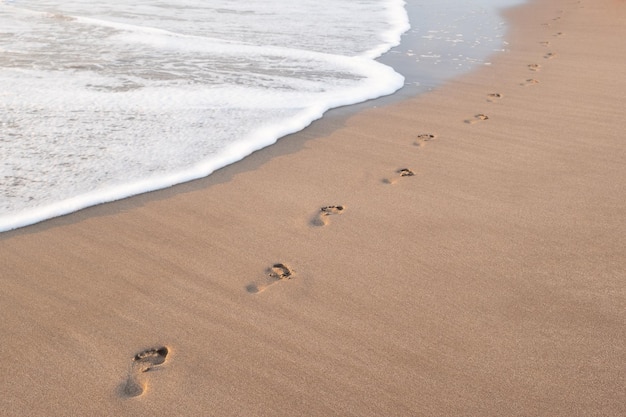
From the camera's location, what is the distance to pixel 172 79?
620cm

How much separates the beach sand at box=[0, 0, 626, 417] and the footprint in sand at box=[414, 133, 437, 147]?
0.12m

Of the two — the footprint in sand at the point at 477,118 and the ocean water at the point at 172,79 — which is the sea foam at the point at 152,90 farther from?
the footprint in sand at the point at 477,118

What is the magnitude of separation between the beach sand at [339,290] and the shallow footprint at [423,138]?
0.12 metres

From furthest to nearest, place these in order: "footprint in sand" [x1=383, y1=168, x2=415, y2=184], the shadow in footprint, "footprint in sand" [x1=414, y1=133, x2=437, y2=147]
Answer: the shadow in footprint, "footprint in sand" [x1=414, y1=133, x2=437, y2=147], "footprint in sand" [x1=383, y1=168, x2=415, y2=184]

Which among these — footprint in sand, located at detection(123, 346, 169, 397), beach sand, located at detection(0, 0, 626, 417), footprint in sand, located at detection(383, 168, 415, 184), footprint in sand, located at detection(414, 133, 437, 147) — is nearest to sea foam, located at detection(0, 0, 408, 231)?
beach sand, located at detection(0, 0, 626, 417)

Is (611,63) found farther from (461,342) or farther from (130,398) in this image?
(130,398)

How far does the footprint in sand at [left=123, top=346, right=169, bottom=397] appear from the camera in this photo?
6.88ft

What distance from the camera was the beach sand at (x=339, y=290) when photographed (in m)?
2.09

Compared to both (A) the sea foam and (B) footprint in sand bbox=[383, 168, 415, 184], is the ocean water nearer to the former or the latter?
(A) the sea foam

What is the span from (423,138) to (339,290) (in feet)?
7.22

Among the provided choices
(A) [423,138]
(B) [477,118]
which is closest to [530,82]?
(B) [477,118]

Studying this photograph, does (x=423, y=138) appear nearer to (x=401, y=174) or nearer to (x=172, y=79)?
(x=401, y=174)

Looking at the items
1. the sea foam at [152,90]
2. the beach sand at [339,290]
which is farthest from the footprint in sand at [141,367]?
the sea foam at [152,90]

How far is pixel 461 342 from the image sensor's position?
7.59 feet
